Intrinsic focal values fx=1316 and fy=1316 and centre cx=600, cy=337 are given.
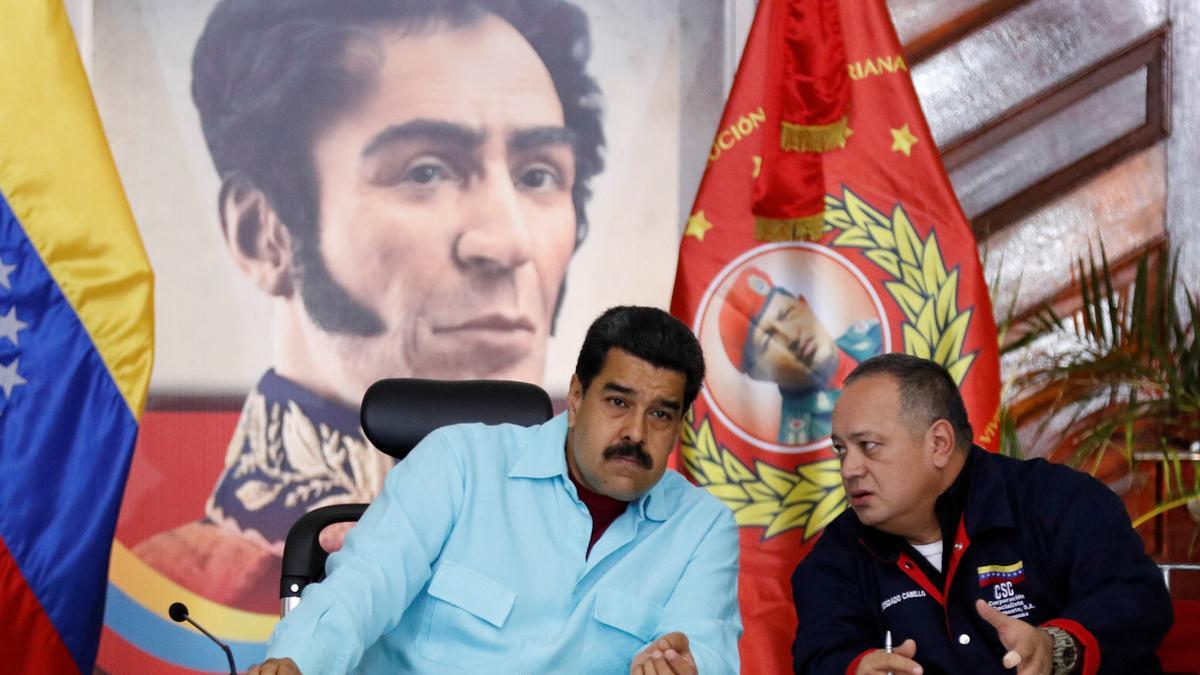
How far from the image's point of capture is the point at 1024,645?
2.06 m

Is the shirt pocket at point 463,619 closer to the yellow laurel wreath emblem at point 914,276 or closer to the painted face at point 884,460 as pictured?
the painted face at point 884,460

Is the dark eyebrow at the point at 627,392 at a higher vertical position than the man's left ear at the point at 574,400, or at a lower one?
higher

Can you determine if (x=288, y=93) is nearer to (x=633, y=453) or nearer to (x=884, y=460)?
(x=633, y=453)

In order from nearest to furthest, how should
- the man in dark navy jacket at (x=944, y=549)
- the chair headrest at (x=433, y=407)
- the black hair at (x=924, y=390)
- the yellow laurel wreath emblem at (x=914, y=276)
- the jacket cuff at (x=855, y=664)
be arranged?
the jacket cuff at (x=855, y=664)
the man in dark navy jacket at (x=944, y=549)
the black hair at (x=924, y=390)
the chair headrest at (x=433, y=407)
the yellow laurel wreath emblem at (x=914, y=276)

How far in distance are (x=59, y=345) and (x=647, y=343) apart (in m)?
1.34

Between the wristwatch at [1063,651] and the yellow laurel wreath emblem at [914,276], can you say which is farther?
the yellow laurel wreath emblem at [914,276]

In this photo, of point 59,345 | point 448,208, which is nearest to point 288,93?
point 448,208

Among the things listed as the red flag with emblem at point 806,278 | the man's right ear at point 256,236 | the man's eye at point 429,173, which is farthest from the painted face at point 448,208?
the red flag with emblem at point 806,278

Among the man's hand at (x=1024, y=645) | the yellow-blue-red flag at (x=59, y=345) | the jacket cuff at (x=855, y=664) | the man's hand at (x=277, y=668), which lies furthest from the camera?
the yellow-blue-red flag at (x=59, y=345)

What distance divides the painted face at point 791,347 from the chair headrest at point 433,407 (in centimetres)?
78

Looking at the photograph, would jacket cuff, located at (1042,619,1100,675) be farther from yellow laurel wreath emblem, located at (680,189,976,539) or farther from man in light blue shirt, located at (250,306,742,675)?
yellow laurel wreath emblem, located at (680,189,976,539)

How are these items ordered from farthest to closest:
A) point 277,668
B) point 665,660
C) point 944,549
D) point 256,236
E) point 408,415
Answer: point 256,236, point 408,415, point 944,549, point 665,660, point 277,668

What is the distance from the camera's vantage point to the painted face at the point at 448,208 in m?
3.88

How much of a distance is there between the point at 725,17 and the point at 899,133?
0.91m
